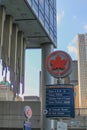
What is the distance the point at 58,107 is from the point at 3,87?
30.9 metres

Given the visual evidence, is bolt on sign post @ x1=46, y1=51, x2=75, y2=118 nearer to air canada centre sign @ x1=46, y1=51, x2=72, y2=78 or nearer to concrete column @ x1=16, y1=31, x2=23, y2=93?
air canada centre sign @ x1=46, y1=51, x2=72, y2=78

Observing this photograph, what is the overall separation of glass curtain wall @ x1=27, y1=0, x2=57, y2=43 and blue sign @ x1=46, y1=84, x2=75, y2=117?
20.0 meters

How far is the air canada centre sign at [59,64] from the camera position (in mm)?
22594

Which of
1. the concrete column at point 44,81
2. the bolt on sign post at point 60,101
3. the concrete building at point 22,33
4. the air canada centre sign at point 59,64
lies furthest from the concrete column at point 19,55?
the bolt on sign post at point 60,101

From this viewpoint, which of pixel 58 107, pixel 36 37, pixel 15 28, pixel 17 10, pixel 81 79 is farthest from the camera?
pixel 81 79

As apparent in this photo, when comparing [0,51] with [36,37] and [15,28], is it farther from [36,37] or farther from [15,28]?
[36,37]

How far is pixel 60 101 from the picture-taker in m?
20.5

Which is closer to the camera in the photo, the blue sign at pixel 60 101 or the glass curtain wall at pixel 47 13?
the blue sign at pixel 60 101

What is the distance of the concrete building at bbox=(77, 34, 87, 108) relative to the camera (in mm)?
128488

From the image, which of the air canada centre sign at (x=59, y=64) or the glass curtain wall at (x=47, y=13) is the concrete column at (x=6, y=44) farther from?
the air canada centre sign at (x=59, y=64)

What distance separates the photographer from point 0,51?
37938mm

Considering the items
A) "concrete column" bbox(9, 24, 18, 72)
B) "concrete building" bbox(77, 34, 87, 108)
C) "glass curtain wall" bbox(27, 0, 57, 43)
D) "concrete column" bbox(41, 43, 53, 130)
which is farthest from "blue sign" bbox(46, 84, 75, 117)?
"concrete building" bbox(77, 34, 87, 108)

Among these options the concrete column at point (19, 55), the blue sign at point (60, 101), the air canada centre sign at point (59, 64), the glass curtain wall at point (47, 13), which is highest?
the glass curtain wall at point (47, 13)

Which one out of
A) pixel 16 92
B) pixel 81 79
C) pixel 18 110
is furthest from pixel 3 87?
pixel 81 79
